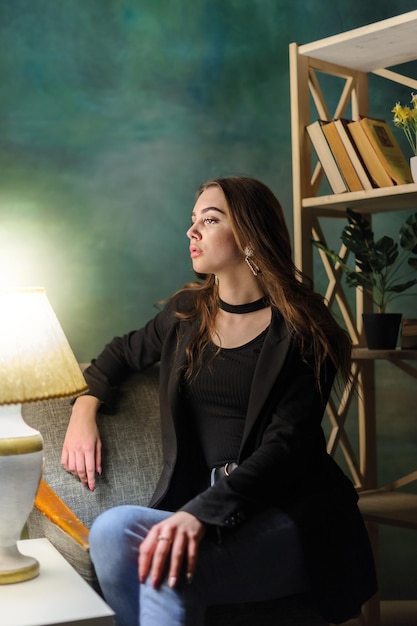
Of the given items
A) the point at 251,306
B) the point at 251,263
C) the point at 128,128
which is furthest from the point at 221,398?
the point at 128,128

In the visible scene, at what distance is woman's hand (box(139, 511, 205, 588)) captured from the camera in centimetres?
172

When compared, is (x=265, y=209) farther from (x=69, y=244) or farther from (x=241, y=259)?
(x=69, y=244)

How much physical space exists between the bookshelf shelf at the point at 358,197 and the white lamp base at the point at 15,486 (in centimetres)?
110

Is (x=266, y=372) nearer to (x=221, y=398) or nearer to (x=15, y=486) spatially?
(x=221, y=398)

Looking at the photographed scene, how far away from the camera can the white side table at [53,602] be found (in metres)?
1.59

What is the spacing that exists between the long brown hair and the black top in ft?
0.15

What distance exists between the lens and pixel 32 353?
1.82 metres

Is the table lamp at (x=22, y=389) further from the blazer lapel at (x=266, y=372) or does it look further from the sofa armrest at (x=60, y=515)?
the blazer lapel at (x=266, y=372)

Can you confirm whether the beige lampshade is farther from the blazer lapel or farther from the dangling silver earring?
the dangling silver earring

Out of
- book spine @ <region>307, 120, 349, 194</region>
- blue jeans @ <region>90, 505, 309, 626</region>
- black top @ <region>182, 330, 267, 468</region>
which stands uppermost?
book spine @ <region>307, 120, 349, 194</region>

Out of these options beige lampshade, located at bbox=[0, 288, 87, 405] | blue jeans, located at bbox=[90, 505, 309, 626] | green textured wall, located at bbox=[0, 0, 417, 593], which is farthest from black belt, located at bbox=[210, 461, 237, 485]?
green textured wall, located at bbox=[0, 0, 417, 593]

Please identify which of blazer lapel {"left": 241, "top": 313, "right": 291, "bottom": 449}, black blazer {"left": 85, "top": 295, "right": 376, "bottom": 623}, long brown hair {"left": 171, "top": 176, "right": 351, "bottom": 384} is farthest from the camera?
long brown hair {"left": 171, "top": 176, "right": 351, "bottom": 384}

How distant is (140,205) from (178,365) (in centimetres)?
106

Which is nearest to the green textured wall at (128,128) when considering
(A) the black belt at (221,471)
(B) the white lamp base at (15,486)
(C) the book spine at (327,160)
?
(C) the book spine at (327,160)
